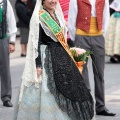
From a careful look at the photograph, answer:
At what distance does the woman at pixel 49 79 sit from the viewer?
23.2 feet

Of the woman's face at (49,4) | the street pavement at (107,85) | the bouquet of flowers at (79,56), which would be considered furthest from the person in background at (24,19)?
the woman's face at (49,4)

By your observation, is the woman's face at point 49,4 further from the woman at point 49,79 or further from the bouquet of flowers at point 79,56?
the bouquet of flowers at point 79,56

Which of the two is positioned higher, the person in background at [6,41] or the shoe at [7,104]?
the person in background at [6,41]

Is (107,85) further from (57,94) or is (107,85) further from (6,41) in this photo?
(57,94)

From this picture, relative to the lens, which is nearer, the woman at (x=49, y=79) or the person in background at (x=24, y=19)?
the woman at (x=49, y=79)

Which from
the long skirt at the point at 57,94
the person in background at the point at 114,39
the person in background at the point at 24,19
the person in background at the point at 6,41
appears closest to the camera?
the long skirt at the point at 57,94

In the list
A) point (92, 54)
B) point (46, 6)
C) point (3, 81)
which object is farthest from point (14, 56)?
point (46, 6)

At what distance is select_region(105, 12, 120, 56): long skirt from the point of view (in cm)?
1465

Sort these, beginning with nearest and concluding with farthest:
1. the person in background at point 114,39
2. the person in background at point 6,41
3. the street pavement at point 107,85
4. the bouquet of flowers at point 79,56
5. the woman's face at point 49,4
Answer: the woman's face at point 49,4 < the bouquet of flowers at point 79,56 < the street pavement at point 107,85 < the person in background at point 6,41 < the person in background at point 114,39

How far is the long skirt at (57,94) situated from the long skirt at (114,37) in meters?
7.51

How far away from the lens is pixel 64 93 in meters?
7.10

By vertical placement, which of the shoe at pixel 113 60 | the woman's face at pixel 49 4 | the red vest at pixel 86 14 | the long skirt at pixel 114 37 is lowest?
the shoe at pixel 113 60

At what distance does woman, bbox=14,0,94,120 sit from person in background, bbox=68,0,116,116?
1056 millimetres

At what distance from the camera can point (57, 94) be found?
709cm
